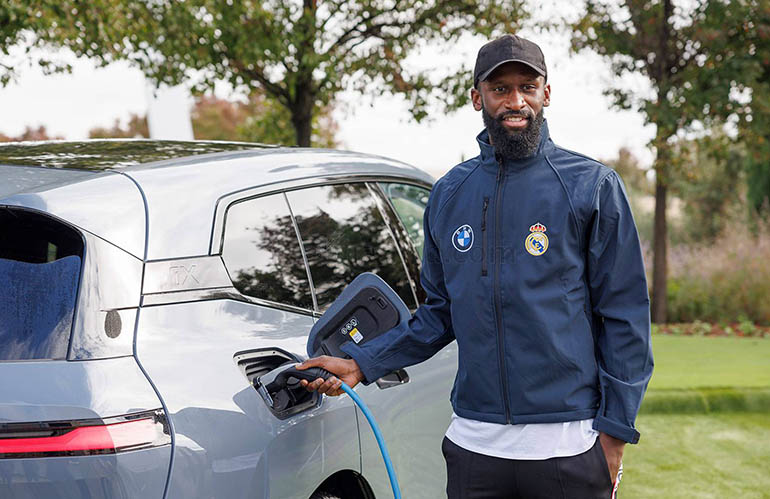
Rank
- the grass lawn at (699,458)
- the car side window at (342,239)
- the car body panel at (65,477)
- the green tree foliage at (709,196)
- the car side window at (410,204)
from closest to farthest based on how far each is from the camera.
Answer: the car body panel at (65,477) < the car side window at (342,239) < the car side window at (410,204) < the grass lawn at (699,458) < the green tree foliage at (709,196)

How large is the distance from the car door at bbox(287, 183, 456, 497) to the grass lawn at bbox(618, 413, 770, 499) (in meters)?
2.54

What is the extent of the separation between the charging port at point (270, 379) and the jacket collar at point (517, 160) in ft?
2.79

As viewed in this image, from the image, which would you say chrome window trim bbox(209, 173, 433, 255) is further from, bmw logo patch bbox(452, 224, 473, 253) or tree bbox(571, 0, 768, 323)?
tree bbox(571, 0, 768, 323)

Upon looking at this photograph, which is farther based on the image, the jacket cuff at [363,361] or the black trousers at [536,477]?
the jacket cuff at [363,361]

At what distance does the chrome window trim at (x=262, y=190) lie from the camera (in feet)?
8.52

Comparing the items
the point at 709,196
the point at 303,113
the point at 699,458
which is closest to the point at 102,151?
the point at 699,458

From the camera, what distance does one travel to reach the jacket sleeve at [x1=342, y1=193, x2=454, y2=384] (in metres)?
2.76

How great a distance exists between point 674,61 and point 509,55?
44.4ft

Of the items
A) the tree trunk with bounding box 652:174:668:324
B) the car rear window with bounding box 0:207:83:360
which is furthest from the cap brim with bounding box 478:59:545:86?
the tree trunk with bounding box 652:174:668:324

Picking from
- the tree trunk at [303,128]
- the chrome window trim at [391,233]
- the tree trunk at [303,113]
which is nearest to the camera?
the chrome window trim at [391,233]

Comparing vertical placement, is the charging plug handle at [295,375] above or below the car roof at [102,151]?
below

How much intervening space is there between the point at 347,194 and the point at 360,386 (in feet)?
2.70

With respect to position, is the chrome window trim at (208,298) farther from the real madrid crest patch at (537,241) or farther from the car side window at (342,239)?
the real madrid crest patch at (537,241)

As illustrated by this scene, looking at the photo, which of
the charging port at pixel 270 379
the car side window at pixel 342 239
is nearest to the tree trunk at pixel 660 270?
the car side window at pixel 342 239
